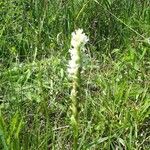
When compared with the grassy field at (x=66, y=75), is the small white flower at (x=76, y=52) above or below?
above

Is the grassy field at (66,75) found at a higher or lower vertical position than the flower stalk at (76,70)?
lower

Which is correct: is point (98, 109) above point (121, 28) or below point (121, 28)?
below

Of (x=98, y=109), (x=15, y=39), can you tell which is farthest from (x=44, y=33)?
(x=98, y=109)

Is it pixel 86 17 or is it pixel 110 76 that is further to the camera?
pixel 86 17

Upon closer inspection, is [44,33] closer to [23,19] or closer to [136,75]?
[23,19]

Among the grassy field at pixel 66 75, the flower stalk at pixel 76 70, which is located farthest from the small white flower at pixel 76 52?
the grassy field at pixel 66 75

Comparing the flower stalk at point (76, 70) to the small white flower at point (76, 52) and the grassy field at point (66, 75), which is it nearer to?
the small white flower at point (76, 52)

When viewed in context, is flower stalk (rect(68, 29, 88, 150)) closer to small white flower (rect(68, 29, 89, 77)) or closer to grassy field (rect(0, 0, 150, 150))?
small white flower (rect(68, 29, 89, 77))

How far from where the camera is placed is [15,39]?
3127 millimetres

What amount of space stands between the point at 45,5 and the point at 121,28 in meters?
0.55

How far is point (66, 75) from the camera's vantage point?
2674 mm

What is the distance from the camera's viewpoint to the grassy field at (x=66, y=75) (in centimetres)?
207

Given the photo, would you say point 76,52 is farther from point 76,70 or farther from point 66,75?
point 66,75

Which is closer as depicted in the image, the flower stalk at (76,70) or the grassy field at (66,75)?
the flower stalk at (76,70)
